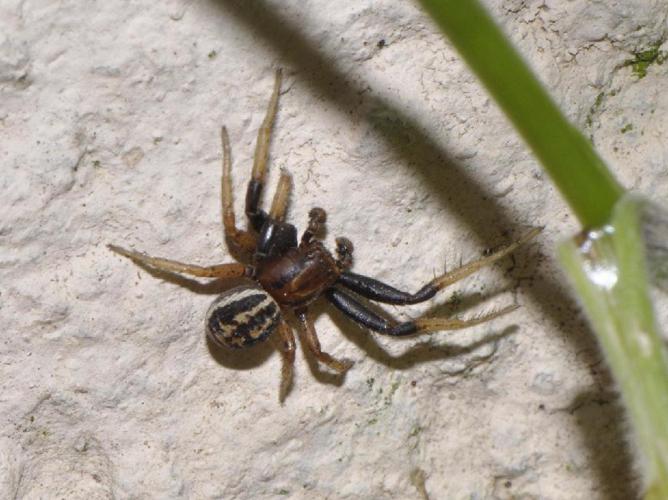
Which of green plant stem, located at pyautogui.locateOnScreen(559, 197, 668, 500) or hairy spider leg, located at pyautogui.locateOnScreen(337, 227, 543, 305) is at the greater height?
hairy spider leg, located at pyautogui.locateOnScreen(337, 227, 543, 305)

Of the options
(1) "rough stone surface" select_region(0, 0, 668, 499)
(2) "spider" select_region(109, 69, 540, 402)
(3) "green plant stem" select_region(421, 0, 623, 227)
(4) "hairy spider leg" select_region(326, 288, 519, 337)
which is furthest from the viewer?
(4) "hairy spider leg" select_region(326, 288, 519, 337)

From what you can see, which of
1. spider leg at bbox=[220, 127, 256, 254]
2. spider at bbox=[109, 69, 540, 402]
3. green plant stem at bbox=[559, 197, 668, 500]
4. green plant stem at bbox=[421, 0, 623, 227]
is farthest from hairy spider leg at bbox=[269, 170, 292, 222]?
green plant stem at bbox=[559, 197, 668, 500]

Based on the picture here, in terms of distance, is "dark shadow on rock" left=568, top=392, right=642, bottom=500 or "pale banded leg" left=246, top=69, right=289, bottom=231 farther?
"dark shadow on rock" left=568, top=392, right=642, bottom=500

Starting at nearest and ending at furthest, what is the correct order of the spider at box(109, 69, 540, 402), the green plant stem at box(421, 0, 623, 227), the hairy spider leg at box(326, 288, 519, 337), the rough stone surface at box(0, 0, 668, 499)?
the green plant stem at box(421, 0, 623, 227)
the rough stone surface at box(0, 0, 668, 499)
the spider at box(109, 69, 540, 402)
the hairy spider leg at box(326, 288, 519, 337)

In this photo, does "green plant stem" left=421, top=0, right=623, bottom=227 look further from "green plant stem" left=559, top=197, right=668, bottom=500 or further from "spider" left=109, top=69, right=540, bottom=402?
"spider" left=109, top=69, right=540, bottom=402

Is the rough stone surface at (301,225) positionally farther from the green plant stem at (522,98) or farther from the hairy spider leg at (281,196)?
the green plant stem at (522,98)


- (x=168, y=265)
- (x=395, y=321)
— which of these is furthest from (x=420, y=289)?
(x=168, y=265)
